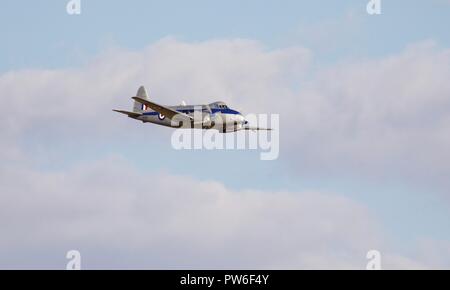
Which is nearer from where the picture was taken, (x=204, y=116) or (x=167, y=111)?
(x=204, y=116)

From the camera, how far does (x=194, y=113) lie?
169500 millimetres

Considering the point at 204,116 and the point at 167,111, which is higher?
the point at 167,111
